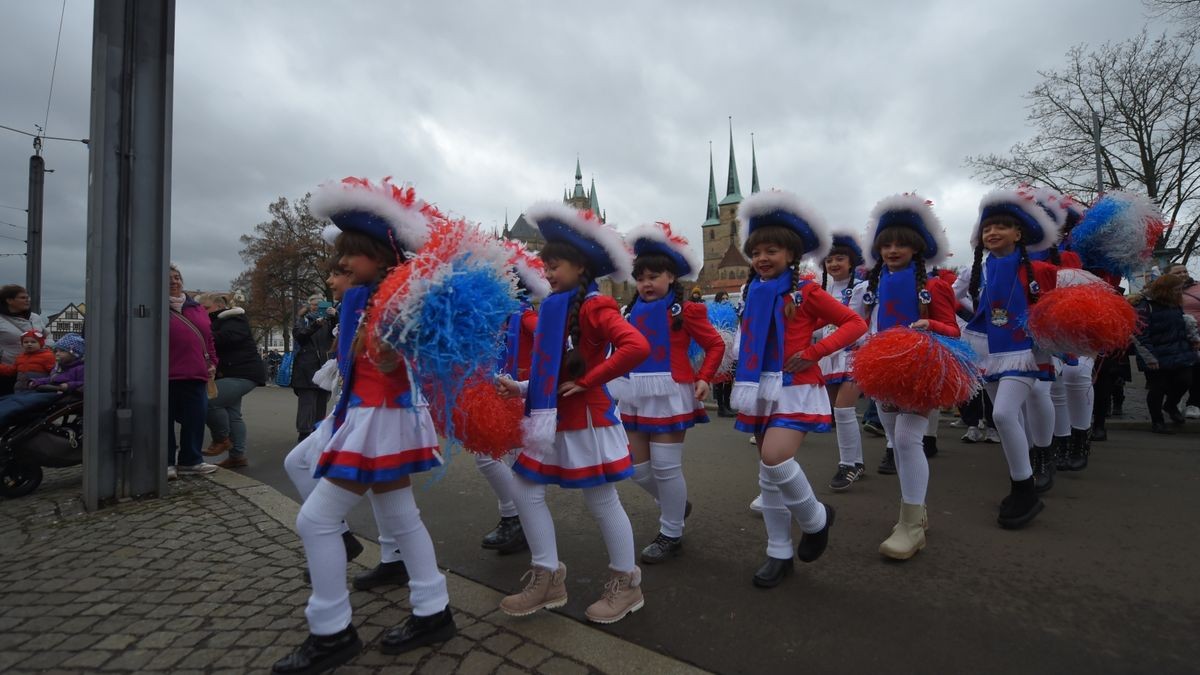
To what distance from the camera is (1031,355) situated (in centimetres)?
403

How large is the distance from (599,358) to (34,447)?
5566mm

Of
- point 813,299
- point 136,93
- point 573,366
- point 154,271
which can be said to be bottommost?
point 573,366

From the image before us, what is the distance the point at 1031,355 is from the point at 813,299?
1811 millimetres

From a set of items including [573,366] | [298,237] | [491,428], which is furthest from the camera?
[298,237]

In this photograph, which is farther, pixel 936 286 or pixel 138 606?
pixel 936 286

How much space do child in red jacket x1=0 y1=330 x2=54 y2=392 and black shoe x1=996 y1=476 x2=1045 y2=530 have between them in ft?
30.8

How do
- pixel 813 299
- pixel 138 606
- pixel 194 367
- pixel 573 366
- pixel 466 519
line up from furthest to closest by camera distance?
pixel 194 367
pixel 466 519
pixel 813 299
pixel 138 606
pixel 573 366

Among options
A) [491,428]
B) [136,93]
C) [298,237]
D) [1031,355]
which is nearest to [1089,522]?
[1031,355]

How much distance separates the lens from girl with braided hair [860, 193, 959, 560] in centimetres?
362

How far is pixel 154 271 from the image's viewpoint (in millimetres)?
5070

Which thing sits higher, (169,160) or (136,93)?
(136,93)

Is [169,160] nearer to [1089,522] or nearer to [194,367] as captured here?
[194,367]

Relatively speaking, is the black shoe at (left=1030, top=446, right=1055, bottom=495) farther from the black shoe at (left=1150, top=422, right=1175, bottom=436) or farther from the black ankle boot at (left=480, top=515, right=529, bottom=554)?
the black shoe at (left=1150, top=422, right=1175, bottom=436)

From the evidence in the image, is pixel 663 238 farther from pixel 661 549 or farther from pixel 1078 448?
pixel 1078 448
